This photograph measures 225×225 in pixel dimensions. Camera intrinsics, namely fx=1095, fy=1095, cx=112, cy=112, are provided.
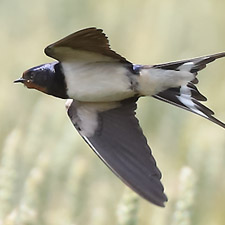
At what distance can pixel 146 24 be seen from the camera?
242cm

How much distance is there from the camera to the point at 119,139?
147 cm

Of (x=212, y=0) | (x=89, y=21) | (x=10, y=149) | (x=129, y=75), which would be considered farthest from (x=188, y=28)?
(x=10, y=149)

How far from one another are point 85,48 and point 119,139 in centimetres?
16

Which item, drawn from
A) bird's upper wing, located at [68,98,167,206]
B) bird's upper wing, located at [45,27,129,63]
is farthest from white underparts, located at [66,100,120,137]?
bird's upper wing, located at [45,27,129,63]

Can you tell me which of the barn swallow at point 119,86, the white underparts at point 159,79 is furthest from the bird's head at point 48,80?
the white underparts at point 159,79

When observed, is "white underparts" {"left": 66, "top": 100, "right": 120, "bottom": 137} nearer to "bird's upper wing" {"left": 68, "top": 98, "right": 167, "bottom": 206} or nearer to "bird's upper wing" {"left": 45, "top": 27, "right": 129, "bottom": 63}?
"bird's upper wing" {"left": 68, "top": 98, "right": 167, "bottom": 206}

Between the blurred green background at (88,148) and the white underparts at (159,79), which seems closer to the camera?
the blurred green background at (88,148)

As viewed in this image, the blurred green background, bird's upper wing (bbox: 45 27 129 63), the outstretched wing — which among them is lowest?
the blurred green background

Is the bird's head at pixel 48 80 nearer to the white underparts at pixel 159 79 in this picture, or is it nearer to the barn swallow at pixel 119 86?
the barn swallow at pixel 119 86

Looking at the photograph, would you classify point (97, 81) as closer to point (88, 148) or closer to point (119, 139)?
point (119, 139)

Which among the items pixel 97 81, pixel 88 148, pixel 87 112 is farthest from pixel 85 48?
pixel 88 148

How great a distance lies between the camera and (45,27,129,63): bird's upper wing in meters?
1.30

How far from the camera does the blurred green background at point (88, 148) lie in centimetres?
123

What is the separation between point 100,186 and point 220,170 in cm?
26
